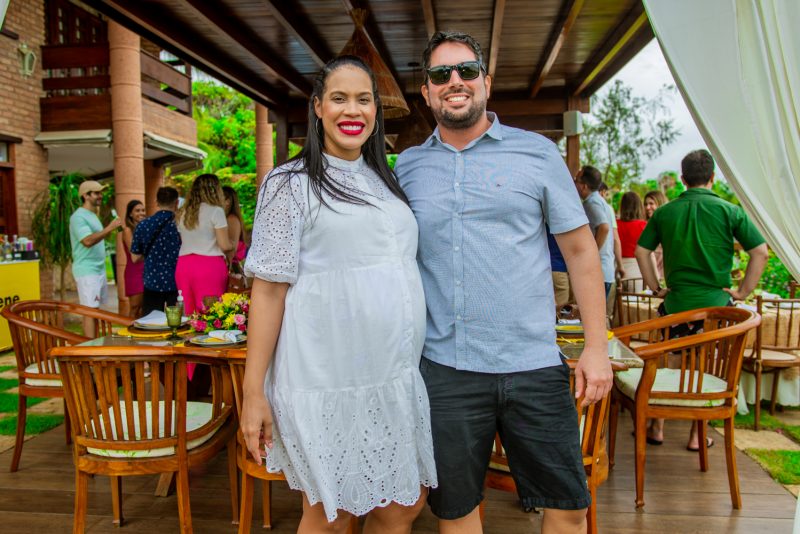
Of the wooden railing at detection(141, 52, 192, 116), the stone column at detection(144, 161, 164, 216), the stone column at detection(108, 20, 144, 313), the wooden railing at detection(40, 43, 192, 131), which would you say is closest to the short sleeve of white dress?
the stone column at detection(108, 20, 144, 313)

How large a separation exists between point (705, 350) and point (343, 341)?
214 cm

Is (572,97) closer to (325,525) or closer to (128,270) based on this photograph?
(128,270)

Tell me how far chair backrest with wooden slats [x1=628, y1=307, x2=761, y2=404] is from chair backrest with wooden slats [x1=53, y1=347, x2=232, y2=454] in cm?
201

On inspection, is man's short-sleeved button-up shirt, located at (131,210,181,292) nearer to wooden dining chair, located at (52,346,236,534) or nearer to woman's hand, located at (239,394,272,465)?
wooden dining chair, located at (52,346,236,534)

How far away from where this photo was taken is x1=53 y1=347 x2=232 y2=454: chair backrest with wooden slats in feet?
8.29

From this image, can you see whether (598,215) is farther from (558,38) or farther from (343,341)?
(343,341)

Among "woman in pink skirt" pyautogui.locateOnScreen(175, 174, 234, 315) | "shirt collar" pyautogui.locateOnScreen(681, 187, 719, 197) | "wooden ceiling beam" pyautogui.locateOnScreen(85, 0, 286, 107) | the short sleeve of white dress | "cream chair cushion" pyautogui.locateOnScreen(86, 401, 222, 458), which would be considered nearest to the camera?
the short sleeve of white dress

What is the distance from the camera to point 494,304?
1.90 meters

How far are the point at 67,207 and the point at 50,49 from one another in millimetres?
2866

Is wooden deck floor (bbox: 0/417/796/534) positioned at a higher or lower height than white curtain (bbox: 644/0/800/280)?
lower

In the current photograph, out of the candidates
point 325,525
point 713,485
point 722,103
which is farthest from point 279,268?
point 713,485

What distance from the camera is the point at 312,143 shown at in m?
1.87

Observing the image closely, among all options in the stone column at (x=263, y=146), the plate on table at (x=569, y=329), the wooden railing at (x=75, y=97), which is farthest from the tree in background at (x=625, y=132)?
the plate on table at (x=569, y=329)

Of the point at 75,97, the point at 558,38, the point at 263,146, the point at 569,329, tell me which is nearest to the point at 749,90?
the point at 569,329
